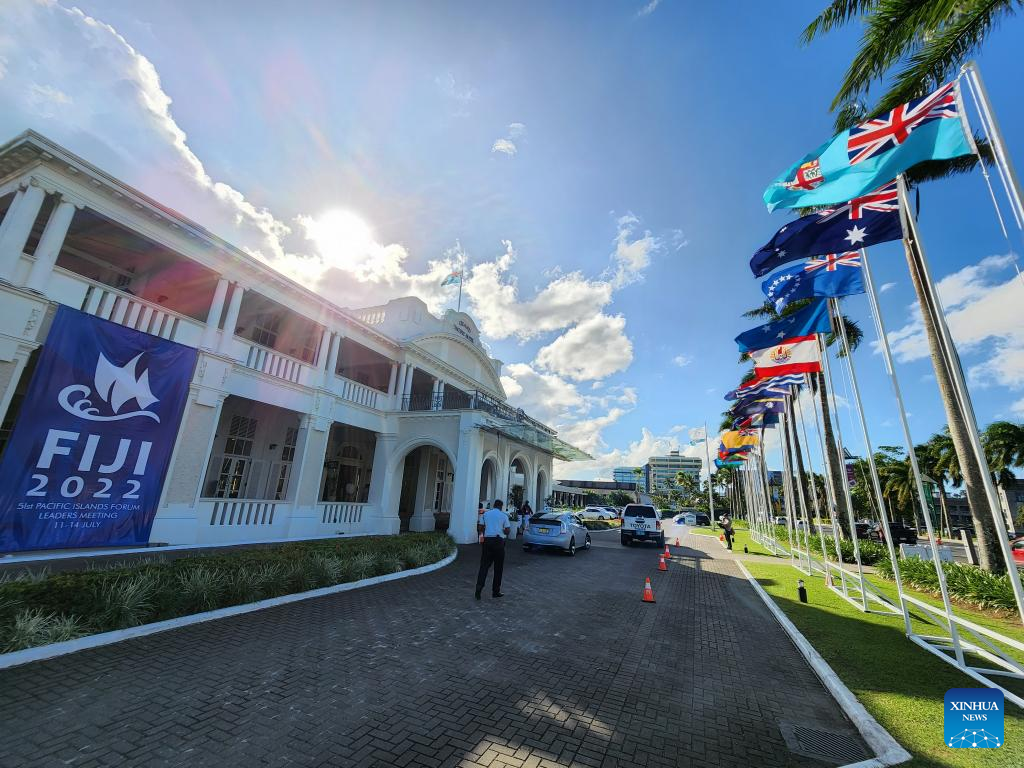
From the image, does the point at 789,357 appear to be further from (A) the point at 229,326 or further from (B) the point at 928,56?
(A) the point at 229,326

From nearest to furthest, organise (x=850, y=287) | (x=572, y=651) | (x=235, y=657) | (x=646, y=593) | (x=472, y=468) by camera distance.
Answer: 1. (x=235, y=657)
2. (x=572, y=651)
3. (x=850, y=287)
4. (x=646, y=593)
5. (x=472, y=468)

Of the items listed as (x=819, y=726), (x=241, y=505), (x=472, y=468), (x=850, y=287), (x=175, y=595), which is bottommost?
(x=819, y=726)

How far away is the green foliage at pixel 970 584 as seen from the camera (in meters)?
8.95

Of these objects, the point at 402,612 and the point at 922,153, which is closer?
the point at 922,153

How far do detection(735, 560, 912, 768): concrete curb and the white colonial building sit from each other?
12401 mm

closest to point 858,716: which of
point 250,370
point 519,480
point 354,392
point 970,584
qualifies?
point 970,584

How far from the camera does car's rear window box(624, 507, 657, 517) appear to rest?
2267cm

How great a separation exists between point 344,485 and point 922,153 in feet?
69.4

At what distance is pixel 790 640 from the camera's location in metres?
7.40

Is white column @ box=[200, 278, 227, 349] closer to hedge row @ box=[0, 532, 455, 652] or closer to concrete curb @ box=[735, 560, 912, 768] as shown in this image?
hedge row @ box=[0, 532, 455, 652]

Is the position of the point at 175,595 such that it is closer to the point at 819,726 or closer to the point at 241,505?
the point at 241,505

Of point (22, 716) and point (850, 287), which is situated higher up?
point (850, 287)

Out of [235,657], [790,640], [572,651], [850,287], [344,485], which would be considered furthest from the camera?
[344,485]

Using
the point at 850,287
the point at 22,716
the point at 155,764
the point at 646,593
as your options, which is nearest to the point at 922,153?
the point at 850,287
